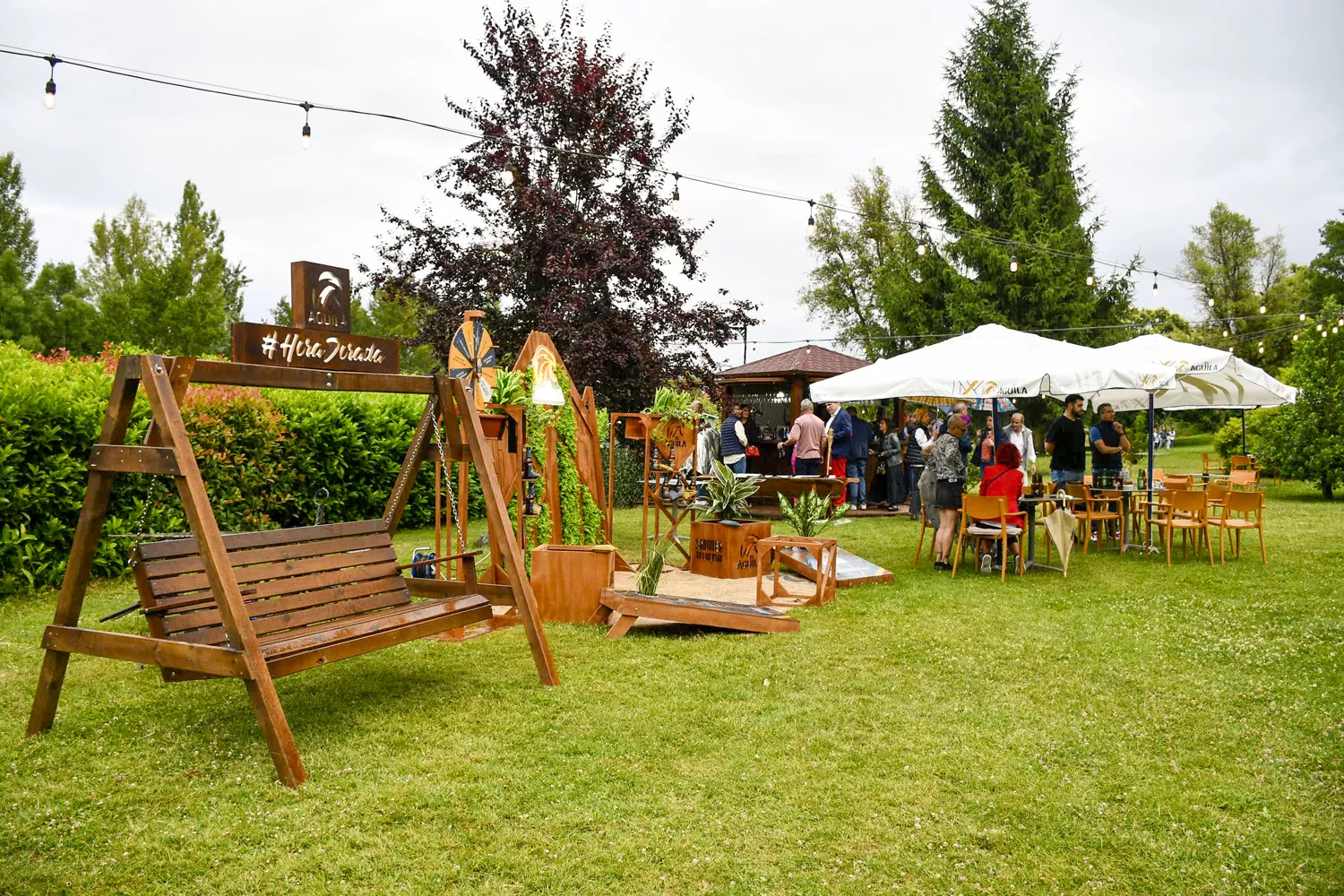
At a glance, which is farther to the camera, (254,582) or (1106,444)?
(1106,444)

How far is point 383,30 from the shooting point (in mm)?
9945

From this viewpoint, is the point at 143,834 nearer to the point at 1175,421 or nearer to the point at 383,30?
the point at 383,30

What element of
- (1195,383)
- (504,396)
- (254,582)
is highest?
(1195,383)

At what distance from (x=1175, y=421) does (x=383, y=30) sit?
41.3 m

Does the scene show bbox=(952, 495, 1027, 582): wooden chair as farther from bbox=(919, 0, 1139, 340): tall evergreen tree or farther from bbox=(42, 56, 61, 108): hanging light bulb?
bbox=(919, 0, 1139, 340): tall evergreen tree

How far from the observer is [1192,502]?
9.13 meters

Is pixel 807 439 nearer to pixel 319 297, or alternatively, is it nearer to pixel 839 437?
pixel 839 437

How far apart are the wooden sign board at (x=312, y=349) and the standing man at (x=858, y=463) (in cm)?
971

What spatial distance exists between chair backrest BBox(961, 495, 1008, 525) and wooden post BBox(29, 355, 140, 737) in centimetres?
671

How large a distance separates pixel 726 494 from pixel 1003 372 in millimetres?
3201

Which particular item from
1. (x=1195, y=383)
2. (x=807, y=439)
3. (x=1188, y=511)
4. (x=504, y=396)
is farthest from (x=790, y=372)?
(x=504, y=396)

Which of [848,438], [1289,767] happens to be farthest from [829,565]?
[848,438]

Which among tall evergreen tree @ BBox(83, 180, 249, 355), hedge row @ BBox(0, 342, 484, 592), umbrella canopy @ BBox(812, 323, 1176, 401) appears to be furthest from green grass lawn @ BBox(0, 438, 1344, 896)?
→ tall evergreen tree @ BBox(83, 180, 249, 355)

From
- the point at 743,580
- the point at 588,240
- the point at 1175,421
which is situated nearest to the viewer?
the point at 743,580
